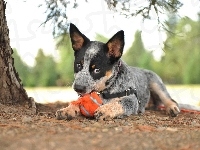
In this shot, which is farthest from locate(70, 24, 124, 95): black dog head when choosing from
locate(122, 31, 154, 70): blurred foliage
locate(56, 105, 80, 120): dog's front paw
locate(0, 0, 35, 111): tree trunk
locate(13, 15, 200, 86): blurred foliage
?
locate(122, 31, 154, 70): blurred foliage

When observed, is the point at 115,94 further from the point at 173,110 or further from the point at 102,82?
the point at 173,110

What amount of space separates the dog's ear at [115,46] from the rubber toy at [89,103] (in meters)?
0.59

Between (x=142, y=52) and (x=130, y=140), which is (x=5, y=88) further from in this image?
(x=142, y=52)

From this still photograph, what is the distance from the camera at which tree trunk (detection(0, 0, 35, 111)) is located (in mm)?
6977

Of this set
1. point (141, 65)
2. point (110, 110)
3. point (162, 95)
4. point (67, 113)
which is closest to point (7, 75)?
point (67, 113)

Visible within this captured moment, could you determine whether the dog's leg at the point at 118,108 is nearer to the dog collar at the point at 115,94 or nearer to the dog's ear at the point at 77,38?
the dog collar at the point at 115,94

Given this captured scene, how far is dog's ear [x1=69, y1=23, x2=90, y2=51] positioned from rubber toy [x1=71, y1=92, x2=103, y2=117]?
76 cm

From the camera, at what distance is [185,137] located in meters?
4.55

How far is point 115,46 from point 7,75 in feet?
6.12

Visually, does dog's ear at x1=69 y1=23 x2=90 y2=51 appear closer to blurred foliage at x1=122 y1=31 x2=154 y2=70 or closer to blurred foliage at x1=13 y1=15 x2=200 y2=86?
blurred foliage at x1=13 y1=15 x2=200 y2=86

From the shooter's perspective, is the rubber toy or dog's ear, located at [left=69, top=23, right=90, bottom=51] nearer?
the rubber toy

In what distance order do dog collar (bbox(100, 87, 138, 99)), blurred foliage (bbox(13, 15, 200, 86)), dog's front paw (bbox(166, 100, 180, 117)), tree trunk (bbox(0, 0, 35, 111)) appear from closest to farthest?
dog collar (bbox(100, 87, 138, 99)) < tree trunk (bbox(0, 0, 35, 111)) < dog's front paw (bbox(166, 100, 180, 117)) < blurred foliage (bbox(13, 15, 200, 86))

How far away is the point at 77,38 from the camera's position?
6.50m

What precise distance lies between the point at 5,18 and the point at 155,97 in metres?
2.87
